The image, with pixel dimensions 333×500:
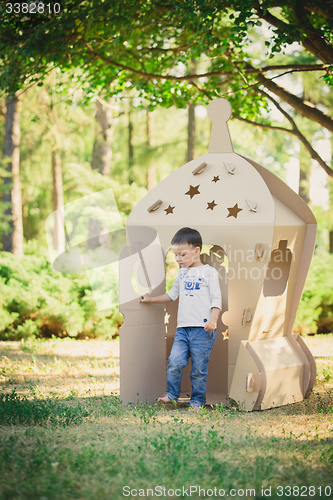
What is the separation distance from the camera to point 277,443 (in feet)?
10.4

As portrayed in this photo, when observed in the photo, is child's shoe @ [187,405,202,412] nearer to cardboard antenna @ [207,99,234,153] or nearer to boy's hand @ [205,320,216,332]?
boy's hand @ [205,320,216,332]

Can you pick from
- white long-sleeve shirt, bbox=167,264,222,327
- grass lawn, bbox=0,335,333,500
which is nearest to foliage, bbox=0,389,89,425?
grass lawn, bbox=0,335,333,500

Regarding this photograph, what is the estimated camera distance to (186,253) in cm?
418

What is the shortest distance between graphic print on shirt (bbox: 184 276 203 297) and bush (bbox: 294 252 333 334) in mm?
5534

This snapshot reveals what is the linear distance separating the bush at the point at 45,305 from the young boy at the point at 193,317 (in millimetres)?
4409

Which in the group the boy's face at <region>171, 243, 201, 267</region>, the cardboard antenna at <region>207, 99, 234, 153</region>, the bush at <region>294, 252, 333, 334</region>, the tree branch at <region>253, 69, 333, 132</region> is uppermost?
the tree branch at <region>253, 69, 333, 132</region>

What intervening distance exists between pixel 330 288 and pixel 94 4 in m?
6.55

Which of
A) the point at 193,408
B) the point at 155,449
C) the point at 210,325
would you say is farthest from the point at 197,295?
the point at 155,449

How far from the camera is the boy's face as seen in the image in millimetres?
4156

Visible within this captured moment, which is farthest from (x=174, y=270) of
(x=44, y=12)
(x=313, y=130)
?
(x=313, y=130)

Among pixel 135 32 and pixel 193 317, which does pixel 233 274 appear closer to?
pixel 193 317

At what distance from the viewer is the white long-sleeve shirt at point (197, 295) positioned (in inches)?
163

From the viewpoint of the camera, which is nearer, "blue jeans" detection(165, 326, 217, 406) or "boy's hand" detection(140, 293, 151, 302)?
"blue jeans" detection(165, 326, 217, 406)

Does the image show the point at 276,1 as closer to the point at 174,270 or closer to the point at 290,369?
the point at 290,369
